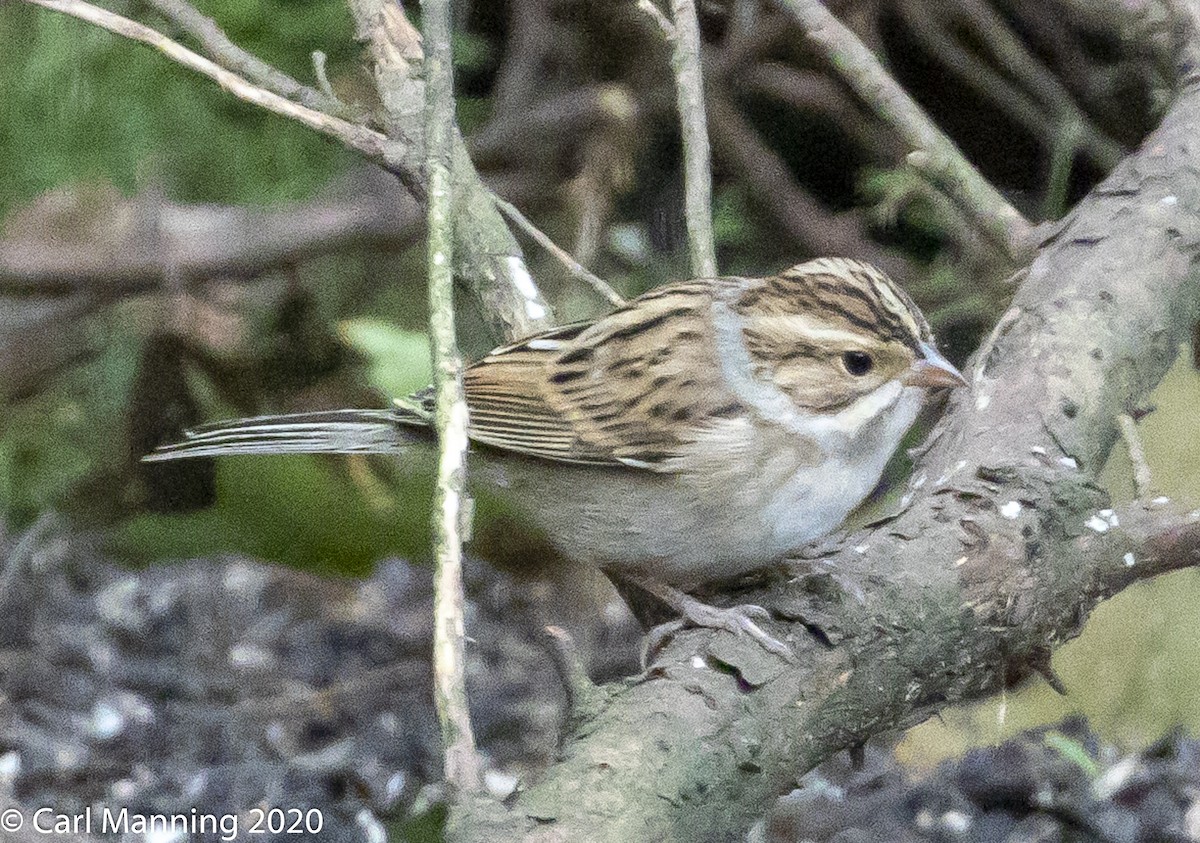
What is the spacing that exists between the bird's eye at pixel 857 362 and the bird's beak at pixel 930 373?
0.16ft

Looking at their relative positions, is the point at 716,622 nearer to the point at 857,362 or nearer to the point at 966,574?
the point at 966,574

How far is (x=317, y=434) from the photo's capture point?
7.60 feet

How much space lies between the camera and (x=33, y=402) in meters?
4.02

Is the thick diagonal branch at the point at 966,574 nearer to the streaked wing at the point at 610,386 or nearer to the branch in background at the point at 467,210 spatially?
the streaked wing at the point at 610,386

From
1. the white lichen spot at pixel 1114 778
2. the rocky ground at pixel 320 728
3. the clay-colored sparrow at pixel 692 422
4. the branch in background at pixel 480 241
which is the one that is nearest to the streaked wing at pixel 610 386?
the clay-colored sparrow at pixel 692 422

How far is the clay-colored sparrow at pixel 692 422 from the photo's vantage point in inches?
80.0

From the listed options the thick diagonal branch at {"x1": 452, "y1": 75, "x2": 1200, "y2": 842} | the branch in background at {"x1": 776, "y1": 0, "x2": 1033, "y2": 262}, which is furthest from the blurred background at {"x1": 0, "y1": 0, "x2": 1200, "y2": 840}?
the thick diagonal branch at {"x1": 452, "y1": 75, "x2": 1200, "y2": 842}

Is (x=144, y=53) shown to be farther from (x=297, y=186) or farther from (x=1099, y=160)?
(x=1099, y=160)

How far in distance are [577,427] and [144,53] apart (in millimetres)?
2002

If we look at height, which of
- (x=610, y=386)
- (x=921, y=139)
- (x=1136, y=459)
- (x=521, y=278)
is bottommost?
(x=1136, y=459)

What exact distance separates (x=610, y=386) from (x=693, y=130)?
488 mm

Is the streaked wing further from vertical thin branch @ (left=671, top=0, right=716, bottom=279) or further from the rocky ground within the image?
the rocky ground

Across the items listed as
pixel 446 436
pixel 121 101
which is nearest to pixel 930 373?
pixel 446 436

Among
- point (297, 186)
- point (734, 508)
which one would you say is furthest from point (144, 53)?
point (734, 508)
